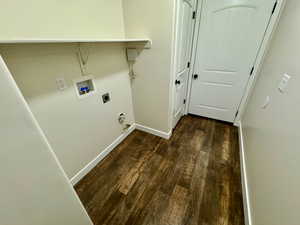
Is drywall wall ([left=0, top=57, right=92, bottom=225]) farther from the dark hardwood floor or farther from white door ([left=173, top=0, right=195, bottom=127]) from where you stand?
white door ([left=173, top=0, right=195, bottom=127])

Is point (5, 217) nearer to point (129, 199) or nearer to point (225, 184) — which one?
point (129, 199)

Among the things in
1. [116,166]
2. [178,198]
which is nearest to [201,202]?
[178,198]

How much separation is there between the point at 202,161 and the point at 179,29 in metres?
1.73

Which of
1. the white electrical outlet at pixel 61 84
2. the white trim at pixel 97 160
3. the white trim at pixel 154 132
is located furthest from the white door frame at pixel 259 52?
the white electrical outlet at pixel 61 84

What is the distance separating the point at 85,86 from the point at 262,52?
94.3 inches

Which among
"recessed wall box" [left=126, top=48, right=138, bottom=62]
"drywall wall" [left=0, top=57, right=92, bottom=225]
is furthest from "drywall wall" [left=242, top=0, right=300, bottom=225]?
"recessed wall box" [left=126, top=48, right=138, bottom=62]

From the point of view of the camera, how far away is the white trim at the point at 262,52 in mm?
1611

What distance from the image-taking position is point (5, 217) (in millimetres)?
539

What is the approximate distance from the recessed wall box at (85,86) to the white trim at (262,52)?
2308 mm

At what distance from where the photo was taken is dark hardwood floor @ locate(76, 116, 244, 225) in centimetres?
123

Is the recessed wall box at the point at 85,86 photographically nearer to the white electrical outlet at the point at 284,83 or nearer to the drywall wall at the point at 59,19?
the drywall wall at the point at 59,19

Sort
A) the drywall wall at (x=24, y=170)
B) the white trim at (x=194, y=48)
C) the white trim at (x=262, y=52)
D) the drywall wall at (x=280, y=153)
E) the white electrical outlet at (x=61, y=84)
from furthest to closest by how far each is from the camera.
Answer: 1. the white trim at (x=194, y=48)
2. the white trim at (x=262, y=52)
3. the white electrical outlet at (x=61, y=84)
4. the drywall wall at (x=280, y=153)
5. the drywall wall at (x=24, y=170)

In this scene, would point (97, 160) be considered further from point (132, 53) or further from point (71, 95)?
point (132, 53)

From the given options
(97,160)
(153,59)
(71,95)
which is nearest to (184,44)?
(153,59)
